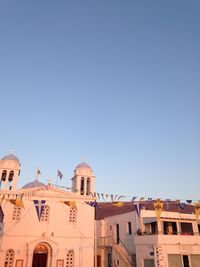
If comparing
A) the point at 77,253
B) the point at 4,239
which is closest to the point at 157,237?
the point at 77,253

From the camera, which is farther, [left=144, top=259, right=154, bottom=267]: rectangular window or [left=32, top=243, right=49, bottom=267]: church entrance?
[left=32, top=243, right=49, bottom=267]: church entrance

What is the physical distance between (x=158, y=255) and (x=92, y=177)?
10.5 meters

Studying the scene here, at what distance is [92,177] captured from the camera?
28.5m

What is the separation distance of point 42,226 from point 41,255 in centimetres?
263

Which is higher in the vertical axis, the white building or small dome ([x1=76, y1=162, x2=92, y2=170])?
small dome ([x1=76, y1=162, x2=92, y2=170])

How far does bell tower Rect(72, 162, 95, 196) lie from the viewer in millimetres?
27641

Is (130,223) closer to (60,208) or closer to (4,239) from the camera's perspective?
(60,208)

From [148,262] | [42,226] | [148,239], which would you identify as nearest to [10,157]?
[42,226]

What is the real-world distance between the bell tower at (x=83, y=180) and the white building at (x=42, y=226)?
133 cm

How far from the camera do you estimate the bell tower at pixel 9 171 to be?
24984 mm

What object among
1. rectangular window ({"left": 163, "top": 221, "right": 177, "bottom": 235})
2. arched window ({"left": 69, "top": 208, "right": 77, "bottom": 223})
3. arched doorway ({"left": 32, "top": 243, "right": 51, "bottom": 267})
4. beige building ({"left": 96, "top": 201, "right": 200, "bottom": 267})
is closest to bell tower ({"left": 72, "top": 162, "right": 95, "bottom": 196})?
arched window ({"left": 69, "top": 208, "right": 77, "bottom": 223})

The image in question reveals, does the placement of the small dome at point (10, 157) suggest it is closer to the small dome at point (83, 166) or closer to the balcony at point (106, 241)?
the small dome at point (83, 166)

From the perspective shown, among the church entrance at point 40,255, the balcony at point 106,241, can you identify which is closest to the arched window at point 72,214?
the church entrance at point 40,255

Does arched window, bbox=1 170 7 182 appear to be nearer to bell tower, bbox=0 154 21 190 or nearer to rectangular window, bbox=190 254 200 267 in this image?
bell tower, bbox=0 154 21 190
